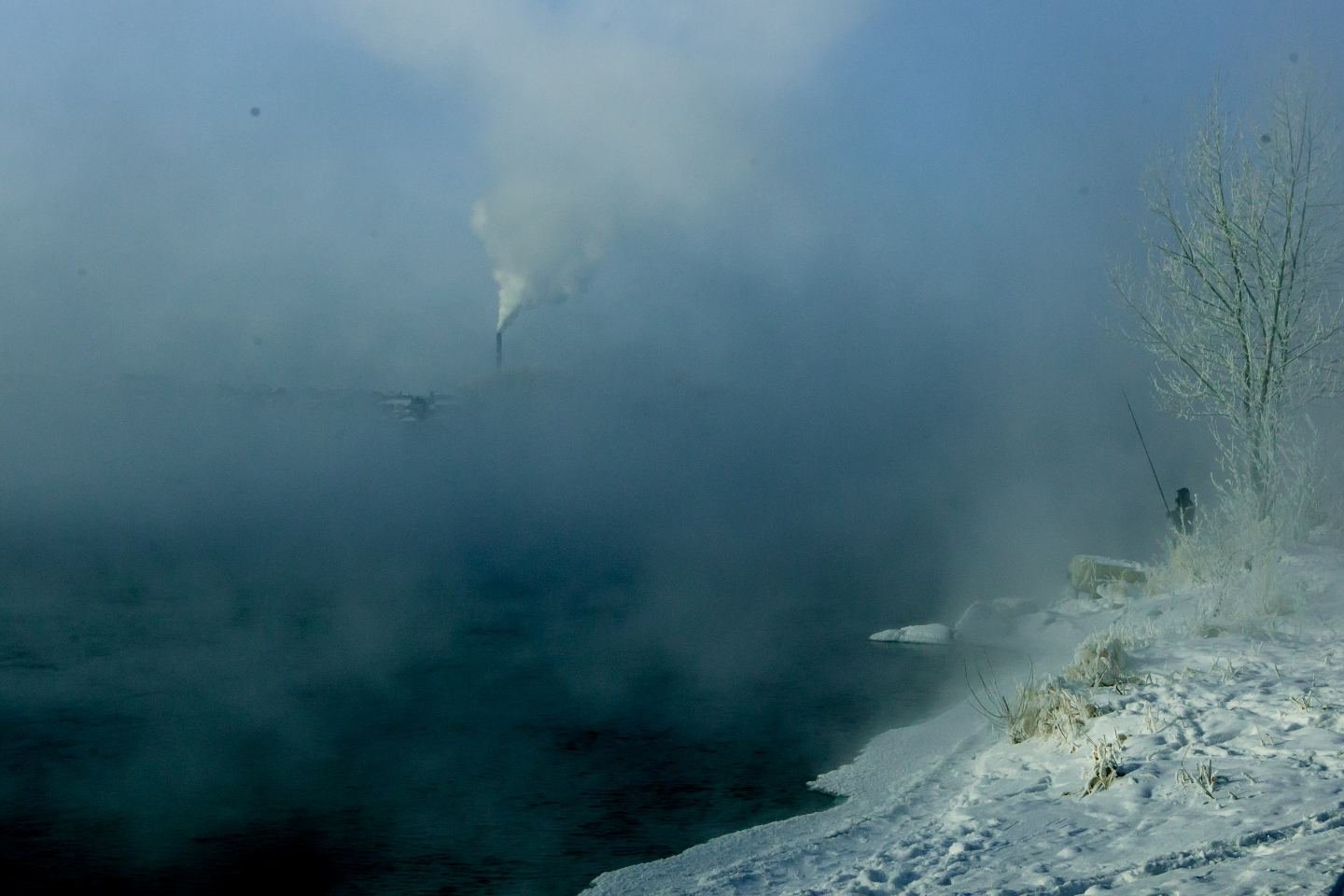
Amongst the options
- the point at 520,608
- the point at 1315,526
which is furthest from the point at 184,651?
the point at 1315,526

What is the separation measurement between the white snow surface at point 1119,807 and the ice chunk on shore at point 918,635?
6128 mm

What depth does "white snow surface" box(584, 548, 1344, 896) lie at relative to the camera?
4.64m

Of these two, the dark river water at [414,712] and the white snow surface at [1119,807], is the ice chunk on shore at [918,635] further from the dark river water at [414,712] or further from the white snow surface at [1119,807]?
the white snow surface at [1119,807]

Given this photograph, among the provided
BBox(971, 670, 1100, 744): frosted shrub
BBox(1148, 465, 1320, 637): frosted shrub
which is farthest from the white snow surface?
BBox(1148, 465, 1320, 637): frosted shrub

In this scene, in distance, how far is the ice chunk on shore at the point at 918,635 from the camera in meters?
14.8

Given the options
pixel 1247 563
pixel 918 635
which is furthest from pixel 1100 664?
pixel 918 635

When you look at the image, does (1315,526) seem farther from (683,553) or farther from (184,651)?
(683,553)

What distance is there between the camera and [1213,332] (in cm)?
1193

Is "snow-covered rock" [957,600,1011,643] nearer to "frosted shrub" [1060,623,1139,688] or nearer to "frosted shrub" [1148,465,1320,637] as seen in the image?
"frosted shrub" [1148,465,1320,637]

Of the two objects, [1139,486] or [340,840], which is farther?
[1139,486]

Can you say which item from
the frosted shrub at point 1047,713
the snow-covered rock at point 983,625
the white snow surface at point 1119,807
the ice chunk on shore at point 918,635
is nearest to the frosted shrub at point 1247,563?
the white snow surface at point 1119,807

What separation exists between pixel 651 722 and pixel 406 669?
445cm

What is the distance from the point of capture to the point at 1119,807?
552 centimetres

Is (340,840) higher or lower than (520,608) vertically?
lower
